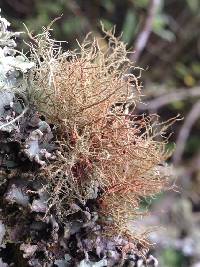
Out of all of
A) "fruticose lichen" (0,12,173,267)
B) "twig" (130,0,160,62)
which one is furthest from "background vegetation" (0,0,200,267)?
"fruticose lichen" (0,12,173,267)

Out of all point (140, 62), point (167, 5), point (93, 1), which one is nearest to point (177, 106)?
point (140, 62)

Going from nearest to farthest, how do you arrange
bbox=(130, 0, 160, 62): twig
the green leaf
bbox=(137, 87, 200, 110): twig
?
bbox=(130, 0, 160, 62): twig
bbox=(137, 87, 200, 110): twig
the green leaf

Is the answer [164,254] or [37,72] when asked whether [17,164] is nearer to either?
[37,72]

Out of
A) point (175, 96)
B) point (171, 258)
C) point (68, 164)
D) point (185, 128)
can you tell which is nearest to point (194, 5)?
point (175, 96)

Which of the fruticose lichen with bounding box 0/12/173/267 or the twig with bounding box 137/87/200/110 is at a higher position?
the fruticose lichen with bounding box 0/12/173/267

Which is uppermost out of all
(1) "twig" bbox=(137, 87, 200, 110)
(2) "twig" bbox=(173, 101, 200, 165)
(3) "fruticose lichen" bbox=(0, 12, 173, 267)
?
(3) "fruticose lichen" bbox=(0, 12, 173, 267)

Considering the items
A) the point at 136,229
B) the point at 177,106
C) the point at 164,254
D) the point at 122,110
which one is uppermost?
the point at 122,110

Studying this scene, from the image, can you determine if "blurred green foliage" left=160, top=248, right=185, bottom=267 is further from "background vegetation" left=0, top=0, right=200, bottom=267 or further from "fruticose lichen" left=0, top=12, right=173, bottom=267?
"fruticose lichen" left=0, top=12, right=173, bottom=267

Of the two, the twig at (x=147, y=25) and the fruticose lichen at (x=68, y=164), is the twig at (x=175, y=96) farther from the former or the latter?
the fruticose lichen at (x=68, y=164)
